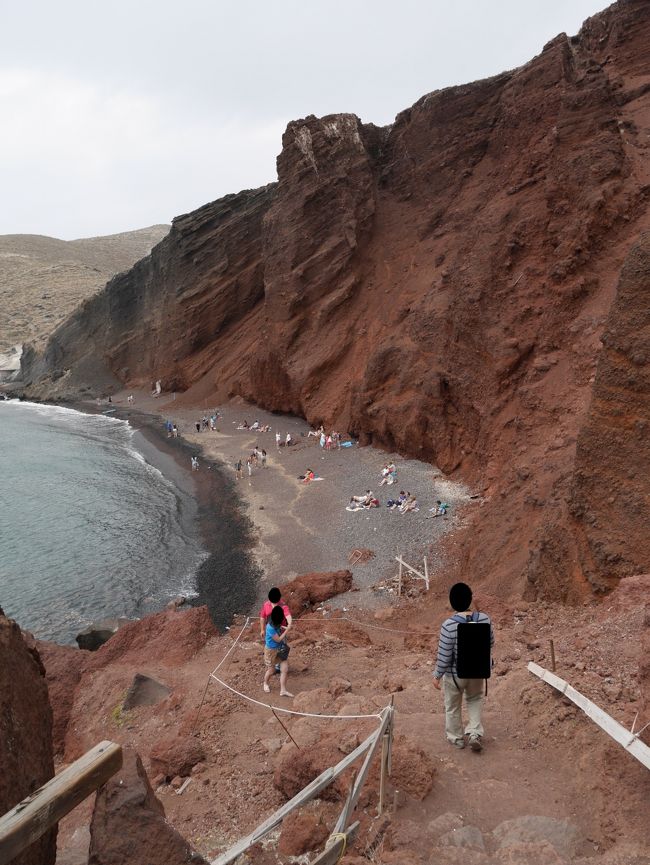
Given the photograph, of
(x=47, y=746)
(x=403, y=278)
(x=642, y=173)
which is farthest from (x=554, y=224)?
(x=47, y=746)

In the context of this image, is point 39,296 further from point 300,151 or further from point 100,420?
point 300,151

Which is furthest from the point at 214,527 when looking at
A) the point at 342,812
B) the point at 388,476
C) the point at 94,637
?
the point at 342,812

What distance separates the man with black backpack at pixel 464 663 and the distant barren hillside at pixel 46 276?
84443 millimetres

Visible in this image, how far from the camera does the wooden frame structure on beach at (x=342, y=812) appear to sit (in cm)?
311

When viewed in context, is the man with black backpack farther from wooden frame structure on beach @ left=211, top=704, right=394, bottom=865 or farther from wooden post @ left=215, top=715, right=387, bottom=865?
wooden post @ left=215, top=715, right=387, bottom=865

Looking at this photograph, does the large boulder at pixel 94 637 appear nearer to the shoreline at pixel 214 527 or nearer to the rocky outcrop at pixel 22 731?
the shoreline at pixel 214 527

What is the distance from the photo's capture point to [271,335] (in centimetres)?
3891

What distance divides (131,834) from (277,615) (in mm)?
4840

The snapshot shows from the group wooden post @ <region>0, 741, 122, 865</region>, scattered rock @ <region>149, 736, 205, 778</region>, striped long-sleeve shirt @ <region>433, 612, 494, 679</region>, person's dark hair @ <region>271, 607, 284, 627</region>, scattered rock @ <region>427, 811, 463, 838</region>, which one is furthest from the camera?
person's dark hair @ <region>271, 607, 284, 627</region>

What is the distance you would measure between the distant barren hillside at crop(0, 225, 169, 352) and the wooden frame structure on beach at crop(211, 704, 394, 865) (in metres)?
84.8

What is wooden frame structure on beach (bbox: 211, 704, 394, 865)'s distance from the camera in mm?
3105

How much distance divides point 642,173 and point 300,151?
23.8 m

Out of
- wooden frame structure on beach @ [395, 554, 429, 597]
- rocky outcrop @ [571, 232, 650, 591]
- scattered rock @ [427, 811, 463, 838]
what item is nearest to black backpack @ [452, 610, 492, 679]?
scattered rock @ [427, 811, 463, 838]

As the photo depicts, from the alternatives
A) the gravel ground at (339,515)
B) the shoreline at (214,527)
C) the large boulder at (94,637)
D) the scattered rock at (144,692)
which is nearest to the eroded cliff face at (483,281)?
the gravel ground at (339,515)
